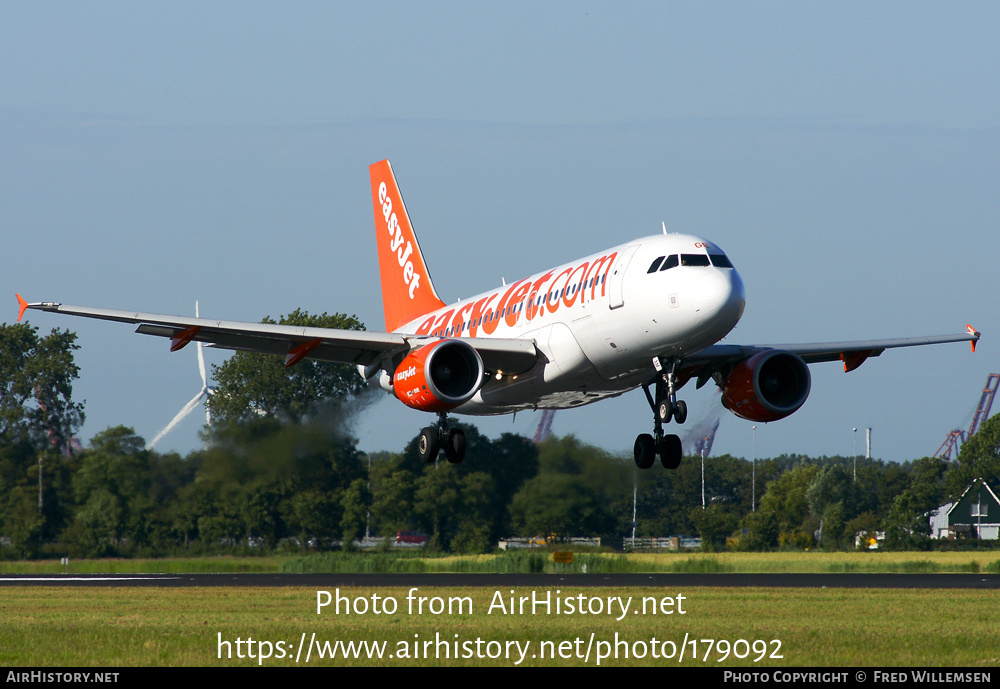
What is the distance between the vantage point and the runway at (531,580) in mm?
48438

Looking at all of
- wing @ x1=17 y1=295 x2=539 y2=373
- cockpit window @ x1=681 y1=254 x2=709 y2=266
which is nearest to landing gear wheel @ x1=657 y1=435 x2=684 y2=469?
wing @ x1=17 y1=295 x2=539 y2=373

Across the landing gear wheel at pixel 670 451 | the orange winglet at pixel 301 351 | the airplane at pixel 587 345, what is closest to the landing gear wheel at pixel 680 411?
the airplane at pixel 587 345

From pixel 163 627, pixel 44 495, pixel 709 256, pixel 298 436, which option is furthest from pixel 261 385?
pixel 709 256

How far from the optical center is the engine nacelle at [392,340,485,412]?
31703 millimetres

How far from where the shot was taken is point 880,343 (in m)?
36.7

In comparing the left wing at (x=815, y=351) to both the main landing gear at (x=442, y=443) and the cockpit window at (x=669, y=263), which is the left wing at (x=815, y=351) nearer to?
the cockpit window at (x=669, y=263)

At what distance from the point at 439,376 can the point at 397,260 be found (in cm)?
1587

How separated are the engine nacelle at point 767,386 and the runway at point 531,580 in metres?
14.5

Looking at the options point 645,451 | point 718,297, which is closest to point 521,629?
point 645,451

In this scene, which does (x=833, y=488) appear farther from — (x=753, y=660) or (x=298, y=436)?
(x=753, y=660)

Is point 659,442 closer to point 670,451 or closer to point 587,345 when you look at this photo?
point 670,451

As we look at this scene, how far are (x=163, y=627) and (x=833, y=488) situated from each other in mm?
78572

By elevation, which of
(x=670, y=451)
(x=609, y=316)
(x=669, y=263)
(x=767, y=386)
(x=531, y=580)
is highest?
(x=669, y=263)

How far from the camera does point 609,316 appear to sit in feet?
98.1
